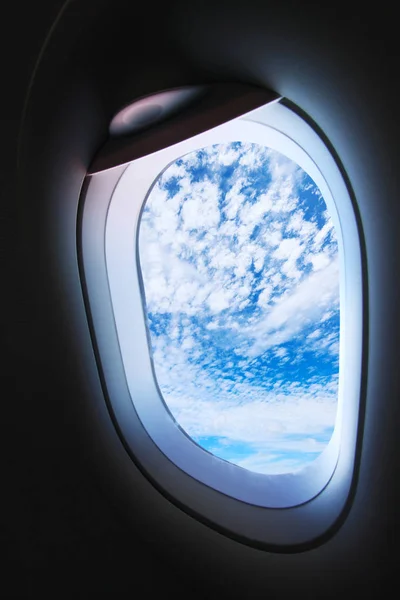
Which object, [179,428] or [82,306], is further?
[179,428]

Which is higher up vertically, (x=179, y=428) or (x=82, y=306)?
(x=82, y=306)

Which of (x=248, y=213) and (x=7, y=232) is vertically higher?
(x=248, y=213)

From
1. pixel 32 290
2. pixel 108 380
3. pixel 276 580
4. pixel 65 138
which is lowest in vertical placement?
pixel 276 580

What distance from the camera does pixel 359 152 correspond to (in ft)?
6.19

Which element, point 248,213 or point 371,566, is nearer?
point 371,566

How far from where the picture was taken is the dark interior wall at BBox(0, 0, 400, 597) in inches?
68.1

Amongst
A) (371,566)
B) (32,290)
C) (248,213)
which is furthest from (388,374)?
(248,213)

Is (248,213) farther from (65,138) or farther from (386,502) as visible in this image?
(386,502)

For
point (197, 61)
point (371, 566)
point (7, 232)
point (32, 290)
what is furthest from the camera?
point (371, 566)

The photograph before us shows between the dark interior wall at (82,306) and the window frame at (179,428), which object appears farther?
the window frame at (179,428)

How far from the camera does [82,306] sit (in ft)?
8.59

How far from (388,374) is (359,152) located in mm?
1031

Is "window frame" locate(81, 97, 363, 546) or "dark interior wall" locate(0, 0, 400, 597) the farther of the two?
"window frame" locate(81, 97, 363, 546)

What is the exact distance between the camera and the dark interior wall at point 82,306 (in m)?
1.73
